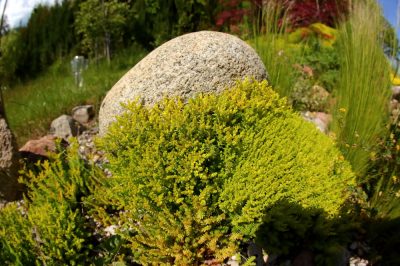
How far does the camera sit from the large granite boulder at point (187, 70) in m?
3.37

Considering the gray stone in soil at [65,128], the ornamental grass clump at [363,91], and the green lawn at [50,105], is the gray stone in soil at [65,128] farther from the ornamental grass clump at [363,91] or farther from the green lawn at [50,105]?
the ornamental grass clump at [363,91]

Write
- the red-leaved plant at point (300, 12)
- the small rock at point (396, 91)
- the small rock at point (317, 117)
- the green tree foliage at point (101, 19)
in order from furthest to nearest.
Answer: the green tree foliage at point (101, 19)
the red-leaved plant at point (300, 12)
the small rock at point (317, 117)
the small rock at point (396, 91)

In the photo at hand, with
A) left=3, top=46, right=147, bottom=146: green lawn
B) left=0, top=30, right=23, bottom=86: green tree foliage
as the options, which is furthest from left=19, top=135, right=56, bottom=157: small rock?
left=0, top=30, right=23, bottom=86: green tree foliage

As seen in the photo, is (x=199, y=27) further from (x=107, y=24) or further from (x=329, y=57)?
(x=329, y=57)

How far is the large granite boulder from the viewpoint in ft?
11.0

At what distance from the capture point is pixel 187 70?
11.1 ft

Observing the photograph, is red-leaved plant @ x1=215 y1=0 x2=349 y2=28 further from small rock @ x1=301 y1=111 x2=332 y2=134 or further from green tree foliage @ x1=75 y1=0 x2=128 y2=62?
small rock @ x1=301 y1=111 x2=332 y2=134

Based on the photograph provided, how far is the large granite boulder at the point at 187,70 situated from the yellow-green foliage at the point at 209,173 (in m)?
0.45

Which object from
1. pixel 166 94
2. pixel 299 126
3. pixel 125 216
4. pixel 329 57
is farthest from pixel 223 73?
pixel 329 57

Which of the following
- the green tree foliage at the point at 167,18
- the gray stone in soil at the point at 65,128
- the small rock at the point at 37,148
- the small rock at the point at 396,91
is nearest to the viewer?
the small rock at the point at 37,148

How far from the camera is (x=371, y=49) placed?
3.98 m

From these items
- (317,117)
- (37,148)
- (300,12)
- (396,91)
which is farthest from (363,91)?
(300,12)

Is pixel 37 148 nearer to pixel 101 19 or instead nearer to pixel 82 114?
pixel 82 114

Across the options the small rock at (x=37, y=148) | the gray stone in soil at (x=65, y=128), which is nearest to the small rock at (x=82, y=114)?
the gray stone in soil at (x=65, y=128)
